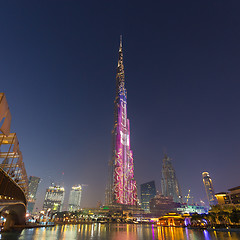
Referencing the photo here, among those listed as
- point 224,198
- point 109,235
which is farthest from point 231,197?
point 109,235

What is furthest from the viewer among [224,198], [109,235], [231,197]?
[224,198]

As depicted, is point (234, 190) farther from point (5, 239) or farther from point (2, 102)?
point (2, 102)

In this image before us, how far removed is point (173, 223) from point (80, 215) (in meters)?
111

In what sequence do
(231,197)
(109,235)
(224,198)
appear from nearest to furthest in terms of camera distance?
(109,235) < (231,197) < (224,198)

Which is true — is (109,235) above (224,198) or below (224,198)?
below

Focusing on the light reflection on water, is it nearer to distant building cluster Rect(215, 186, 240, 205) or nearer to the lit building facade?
distant building cluster Rect(215, 186, 240, 205)

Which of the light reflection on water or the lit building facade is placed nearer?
the light reflection on water

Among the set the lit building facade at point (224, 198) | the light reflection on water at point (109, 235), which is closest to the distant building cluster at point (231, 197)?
the lit building facade at point (224, 198)

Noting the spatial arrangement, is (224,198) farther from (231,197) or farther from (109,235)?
(109,235)

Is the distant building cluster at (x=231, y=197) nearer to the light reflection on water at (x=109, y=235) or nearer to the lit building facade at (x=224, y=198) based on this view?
the lit building facade at (x=224, y=198)

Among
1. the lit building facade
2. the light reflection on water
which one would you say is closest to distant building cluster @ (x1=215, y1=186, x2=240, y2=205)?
the lit building facade

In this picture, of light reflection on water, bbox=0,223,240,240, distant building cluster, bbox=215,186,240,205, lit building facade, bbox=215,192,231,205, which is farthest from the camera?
lit building facade, bbox=215,192,231,205

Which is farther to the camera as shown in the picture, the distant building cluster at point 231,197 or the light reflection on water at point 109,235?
the distant building cluster at point 231,197

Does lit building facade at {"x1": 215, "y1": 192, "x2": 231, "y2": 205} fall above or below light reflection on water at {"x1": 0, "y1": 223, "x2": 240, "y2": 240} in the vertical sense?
above
